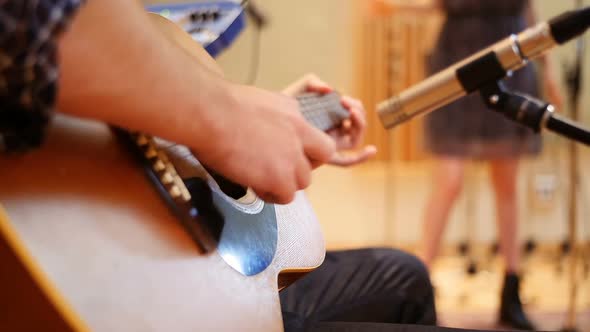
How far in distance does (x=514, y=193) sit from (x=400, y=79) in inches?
41.1

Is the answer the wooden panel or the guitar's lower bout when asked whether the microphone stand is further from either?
the wooden panel

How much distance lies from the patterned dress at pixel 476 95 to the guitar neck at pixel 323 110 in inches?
41.3

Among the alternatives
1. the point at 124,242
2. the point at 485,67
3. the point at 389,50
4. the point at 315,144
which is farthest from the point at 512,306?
the point at 124,242

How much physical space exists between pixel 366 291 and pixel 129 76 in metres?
0.53

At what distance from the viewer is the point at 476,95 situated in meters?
1.96

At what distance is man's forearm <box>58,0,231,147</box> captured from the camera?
40cm

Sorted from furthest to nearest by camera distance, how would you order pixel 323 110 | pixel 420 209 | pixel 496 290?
1. pixel 420 209
2. pixel 496 290
3. pixel 323 110

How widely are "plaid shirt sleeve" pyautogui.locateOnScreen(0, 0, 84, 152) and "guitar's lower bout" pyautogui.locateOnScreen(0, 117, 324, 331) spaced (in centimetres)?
4

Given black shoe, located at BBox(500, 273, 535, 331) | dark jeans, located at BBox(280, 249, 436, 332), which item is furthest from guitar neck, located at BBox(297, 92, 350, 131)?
black shoe, located at BBox(500, 273, 535, 331)

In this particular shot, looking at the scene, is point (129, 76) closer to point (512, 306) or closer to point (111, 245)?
point (111, 245)

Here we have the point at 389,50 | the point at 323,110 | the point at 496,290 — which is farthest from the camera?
the point at 389,50

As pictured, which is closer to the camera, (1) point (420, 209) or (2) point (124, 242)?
(2) point (124, 242)

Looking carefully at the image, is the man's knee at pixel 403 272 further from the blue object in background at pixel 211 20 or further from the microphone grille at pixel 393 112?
the blue object in background at pixel 211 20

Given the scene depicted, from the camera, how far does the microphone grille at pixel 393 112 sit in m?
0.89
